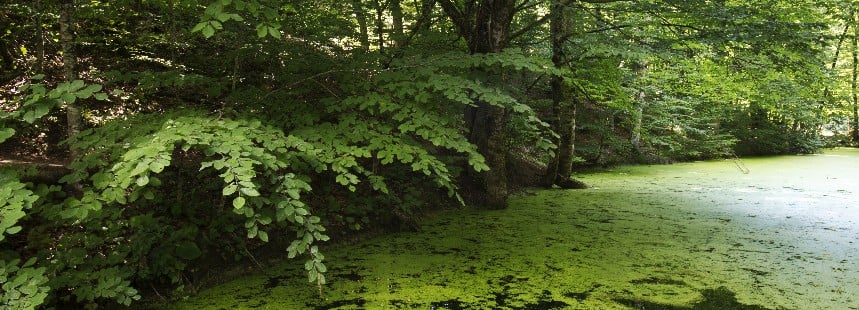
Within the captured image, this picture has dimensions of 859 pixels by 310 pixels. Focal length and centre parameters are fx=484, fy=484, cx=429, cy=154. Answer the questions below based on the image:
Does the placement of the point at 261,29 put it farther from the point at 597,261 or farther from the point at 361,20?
the point at 361,20

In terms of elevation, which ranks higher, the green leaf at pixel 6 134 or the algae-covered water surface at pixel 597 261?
the green leaf at pixel 6 134

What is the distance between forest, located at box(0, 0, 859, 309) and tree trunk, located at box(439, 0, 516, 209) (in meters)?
0.02

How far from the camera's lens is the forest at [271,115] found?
226 cm

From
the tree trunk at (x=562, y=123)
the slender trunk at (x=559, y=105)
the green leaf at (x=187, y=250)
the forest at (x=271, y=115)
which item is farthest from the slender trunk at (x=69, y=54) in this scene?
the tree trunk at (x=562, y=123)

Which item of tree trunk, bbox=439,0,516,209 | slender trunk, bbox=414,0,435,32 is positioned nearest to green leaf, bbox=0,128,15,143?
tree trunk, bbox=439,0,516,209

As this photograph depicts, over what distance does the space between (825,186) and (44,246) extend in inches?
387

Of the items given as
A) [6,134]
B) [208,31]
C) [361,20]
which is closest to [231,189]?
[208,31]

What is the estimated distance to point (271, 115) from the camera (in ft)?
10.7

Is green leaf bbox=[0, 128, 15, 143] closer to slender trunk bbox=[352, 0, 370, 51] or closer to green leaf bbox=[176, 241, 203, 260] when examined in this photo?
green leaf bbox=[176, 241, 203, 260]

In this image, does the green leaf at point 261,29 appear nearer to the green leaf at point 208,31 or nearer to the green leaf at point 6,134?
the green leaf at point 208,31

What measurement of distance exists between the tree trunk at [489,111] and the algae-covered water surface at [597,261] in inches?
14.0

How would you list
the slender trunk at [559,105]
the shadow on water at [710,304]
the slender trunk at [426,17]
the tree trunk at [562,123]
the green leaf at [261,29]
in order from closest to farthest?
1. the green leaf at [261,29]
2. the shadow on water at [710,304]
3. the slender trunk at [426,17]
4. the slender trunk at [559,105]
5. the tree trunk at [562,123]

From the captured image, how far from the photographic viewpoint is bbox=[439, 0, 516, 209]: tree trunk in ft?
17.0

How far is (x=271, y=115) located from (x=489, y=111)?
9.80ft
